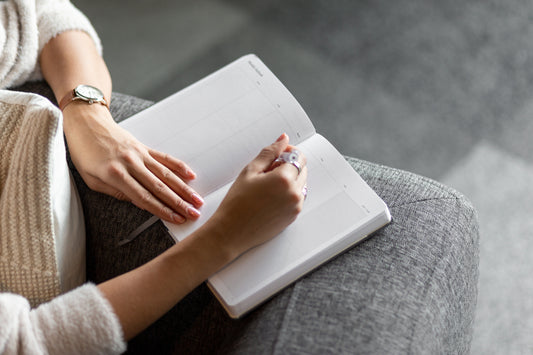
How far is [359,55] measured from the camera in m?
1.68

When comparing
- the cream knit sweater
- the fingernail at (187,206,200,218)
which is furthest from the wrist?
the fingernail at (187,206,200,218)

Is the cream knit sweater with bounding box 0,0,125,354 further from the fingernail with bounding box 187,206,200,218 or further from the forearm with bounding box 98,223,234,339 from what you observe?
the fingernail with bounding box 187,206,200,218

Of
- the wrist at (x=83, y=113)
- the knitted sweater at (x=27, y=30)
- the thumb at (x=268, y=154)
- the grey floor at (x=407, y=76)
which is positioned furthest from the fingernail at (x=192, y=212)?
the grey floor at (x=407, y=76)

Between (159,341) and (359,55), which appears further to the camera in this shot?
(359,55)

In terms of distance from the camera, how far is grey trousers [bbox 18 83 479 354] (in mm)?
619

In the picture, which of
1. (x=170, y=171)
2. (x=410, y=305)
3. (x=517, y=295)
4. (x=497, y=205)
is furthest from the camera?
(x=497, y=205)

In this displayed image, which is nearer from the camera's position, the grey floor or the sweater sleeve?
the sweater sleeve

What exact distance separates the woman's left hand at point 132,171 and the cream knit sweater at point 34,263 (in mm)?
108

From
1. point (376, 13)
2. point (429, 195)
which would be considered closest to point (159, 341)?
point (429, 195)

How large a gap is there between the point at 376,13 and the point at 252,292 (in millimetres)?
1413

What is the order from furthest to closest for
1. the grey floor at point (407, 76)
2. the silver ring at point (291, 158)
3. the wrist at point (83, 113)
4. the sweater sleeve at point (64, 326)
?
the grey floor at point (407, 76), the wrist at point (83, 113), the silver ring at point (291, 158), the sweater sleeve at point (64, 326)

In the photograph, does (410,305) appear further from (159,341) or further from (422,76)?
(422,76)

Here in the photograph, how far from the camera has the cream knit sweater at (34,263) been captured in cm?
60

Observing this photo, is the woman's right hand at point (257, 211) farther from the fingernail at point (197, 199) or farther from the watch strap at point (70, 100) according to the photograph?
the watch strap at point (70, 100)
